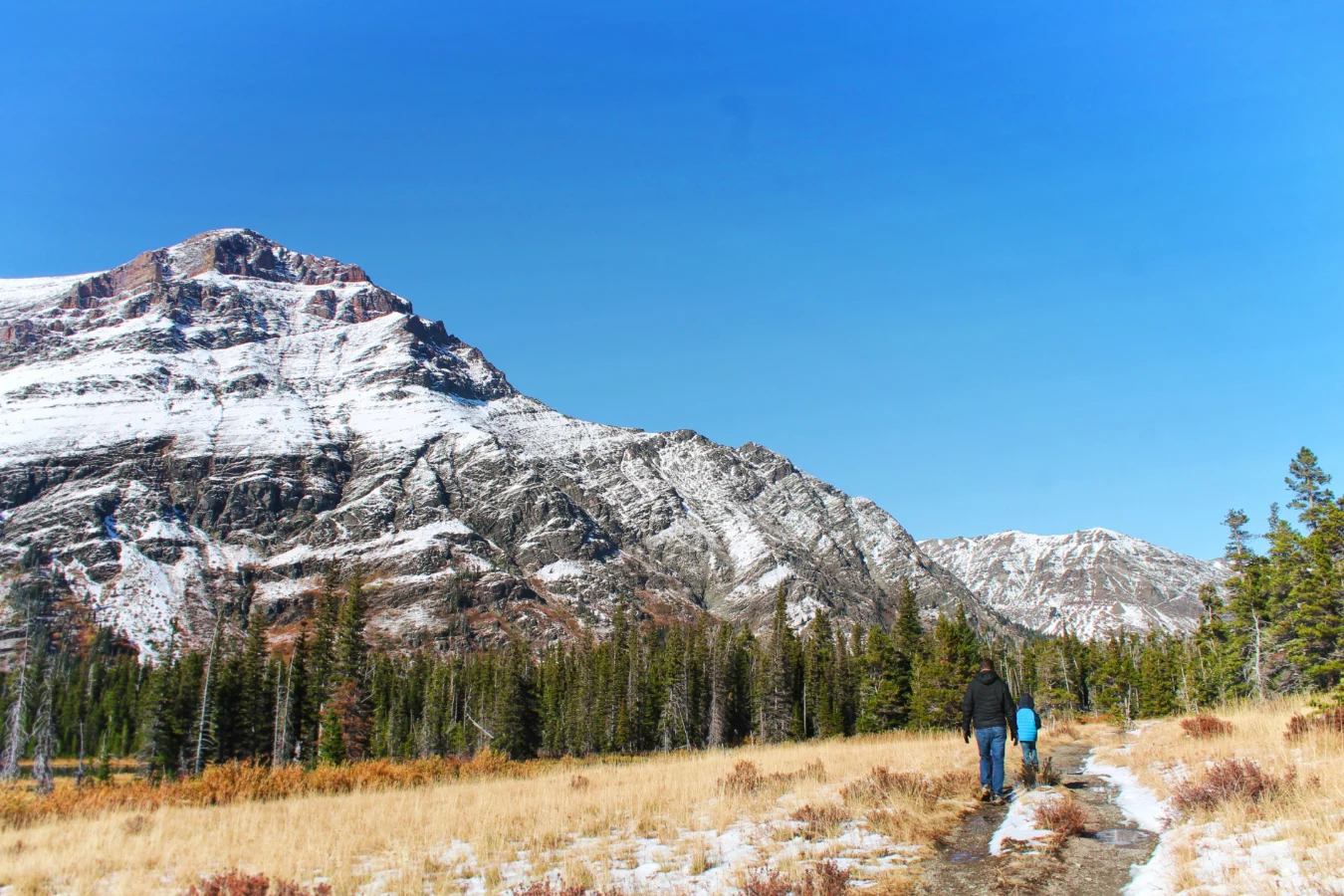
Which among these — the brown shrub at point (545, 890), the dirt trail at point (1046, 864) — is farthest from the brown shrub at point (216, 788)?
the dirt trail at point (1046, 864)

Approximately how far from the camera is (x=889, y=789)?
13055 mm

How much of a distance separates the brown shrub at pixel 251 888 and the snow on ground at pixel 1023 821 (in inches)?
310

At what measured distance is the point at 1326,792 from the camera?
9039mm

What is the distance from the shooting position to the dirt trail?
7.68 m

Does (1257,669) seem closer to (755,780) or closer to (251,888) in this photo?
(755,780)

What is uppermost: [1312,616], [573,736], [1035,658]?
[1312,616]

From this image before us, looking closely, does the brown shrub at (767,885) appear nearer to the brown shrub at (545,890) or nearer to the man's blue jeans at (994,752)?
the brown shrub at (545,890)

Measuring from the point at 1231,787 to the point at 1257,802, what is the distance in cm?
63

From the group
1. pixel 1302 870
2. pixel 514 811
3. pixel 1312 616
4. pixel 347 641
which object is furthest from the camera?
pixel 347 641

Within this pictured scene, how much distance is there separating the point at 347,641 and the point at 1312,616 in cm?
4701

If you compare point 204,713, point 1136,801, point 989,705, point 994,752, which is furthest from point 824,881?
point 204,713

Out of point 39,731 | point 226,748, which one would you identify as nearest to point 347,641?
point 226,748

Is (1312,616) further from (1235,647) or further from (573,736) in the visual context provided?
(573,736)

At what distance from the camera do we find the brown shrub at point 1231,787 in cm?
946
